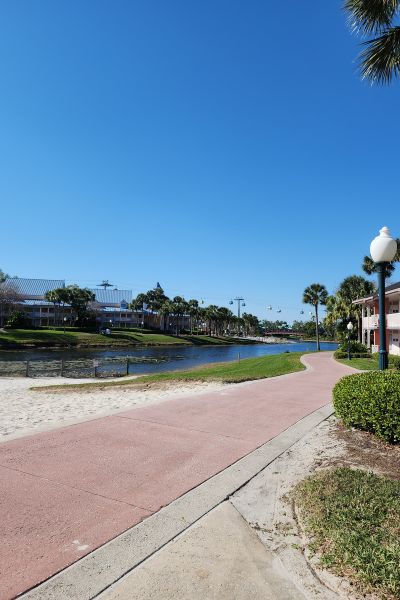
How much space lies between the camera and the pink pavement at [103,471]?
356 centimetres

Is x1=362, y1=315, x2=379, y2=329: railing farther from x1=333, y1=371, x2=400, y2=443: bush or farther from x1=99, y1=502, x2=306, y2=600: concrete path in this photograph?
x1=99, y1=502, x2=306, y2=600: concrete path

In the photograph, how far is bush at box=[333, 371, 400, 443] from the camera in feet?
21.3

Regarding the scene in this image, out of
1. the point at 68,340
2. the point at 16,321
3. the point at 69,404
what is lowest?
the point at 69,404

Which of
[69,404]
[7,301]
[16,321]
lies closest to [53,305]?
[7,301]

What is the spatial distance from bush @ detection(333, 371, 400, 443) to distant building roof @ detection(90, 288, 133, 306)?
112485 mm

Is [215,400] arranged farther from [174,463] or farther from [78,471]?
[78,471]

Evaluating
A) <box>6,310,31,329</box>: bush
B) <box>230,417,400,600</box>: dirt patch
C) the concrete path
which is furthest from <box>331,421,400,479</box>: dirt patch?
<box>6,310,31,329</box>: bush

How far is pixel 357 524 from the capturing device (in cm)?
366

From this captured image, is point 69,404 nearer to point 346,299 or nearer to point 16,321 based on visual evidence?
point 346,299

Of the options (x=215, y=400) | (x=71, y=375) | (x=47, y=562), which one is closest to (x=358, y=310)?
(x=71, y=375)

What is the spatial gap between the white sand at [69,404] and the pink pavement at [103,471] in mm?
1094

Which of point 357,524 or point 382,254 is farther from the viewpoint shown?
point 382,254

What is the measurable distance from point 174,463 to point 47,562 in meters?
2.59

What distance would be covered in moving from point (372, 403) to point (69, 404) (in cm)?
851
